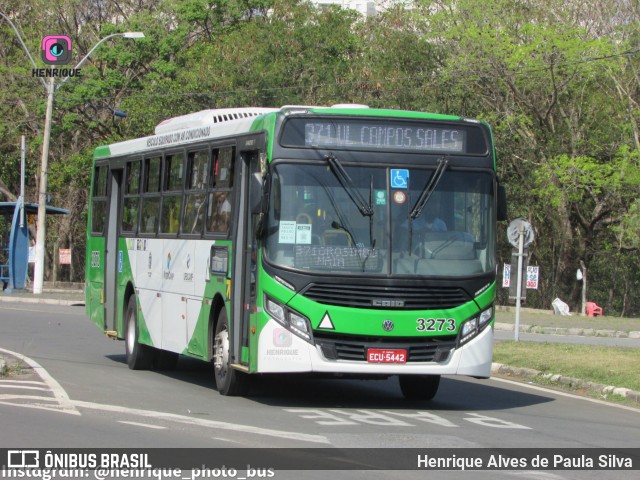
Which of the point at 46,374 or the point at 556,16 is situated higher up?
the point at 556,16

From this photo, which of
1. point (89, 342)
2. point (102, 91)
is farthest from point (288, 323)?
point (102, 91)

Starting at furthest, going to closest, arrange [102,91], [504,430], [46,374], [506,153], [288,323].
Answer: [102,91] → [506,153] → [46,374] → [288,323] → [504,430]

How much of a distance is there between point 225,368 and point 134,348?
393cm

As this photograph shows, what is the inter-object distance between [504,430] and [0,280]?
114 feet

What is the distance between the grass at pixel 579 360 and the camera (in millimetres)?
17000

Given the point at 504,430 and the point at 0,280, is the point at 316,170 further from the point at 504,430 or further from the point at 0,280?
the point at 0,280

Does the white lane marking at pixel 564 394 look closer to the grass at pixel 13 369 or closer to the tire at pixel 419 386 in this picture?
the tire at pixel 419 386

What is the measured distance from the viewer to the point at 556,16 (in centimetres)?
4228

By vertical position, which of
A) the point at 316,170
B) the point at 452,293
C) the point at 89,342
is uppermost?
the point at 316,170

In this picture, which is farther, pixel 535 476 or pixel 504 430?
pixel 504 430

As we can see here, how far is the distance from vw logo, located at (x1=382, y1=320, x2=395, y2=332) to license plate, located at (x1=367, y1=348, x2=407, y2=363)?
0.71 ft

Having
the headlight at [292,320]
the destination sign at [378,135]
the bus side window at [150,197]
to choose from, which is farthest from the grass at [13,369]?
the destination sign at [378,135]

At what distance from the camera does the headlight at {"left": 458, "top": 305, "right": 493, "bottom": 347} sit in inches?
510

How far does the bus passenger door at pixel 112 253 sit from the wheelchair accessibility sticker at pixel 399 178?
22.8 feet
